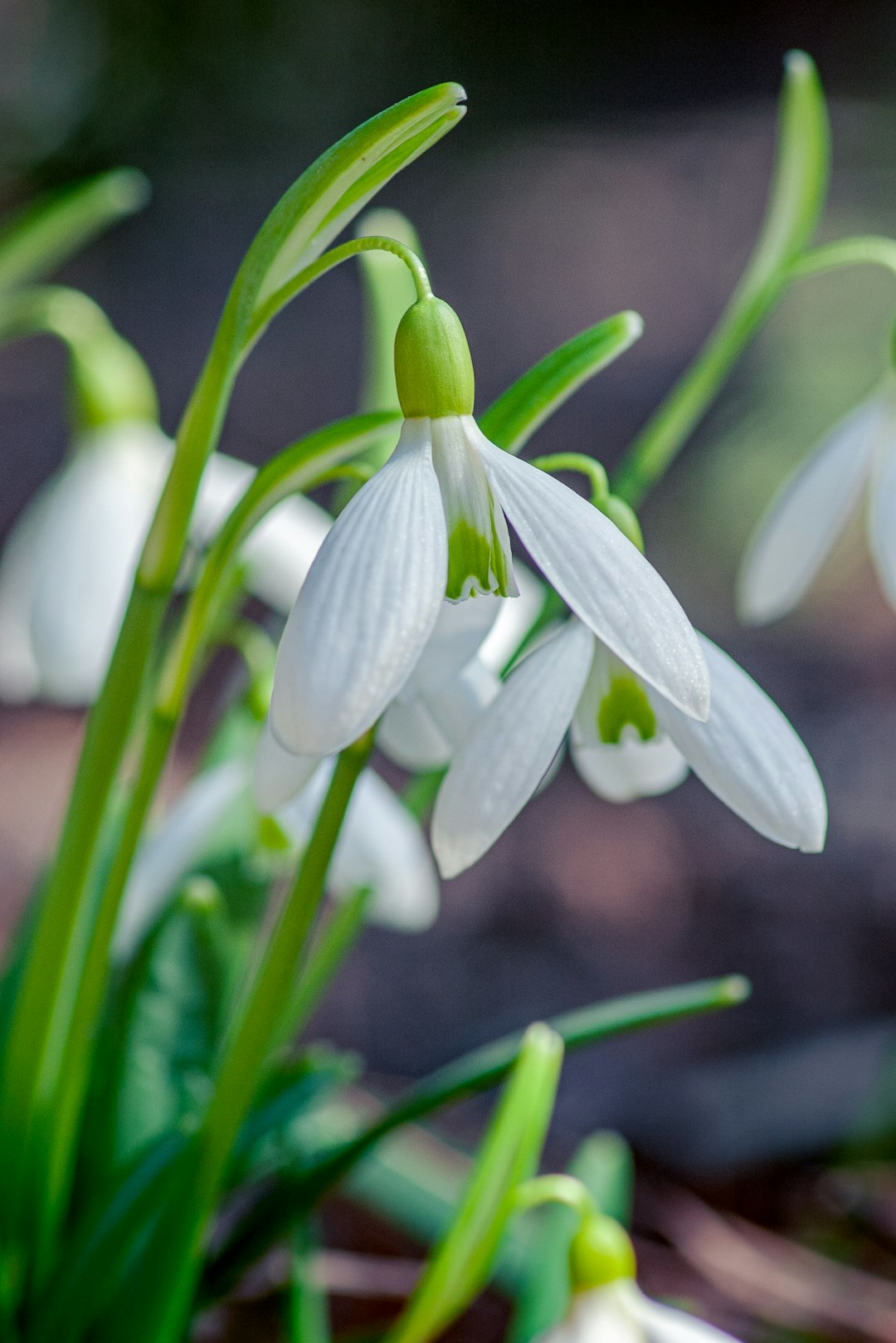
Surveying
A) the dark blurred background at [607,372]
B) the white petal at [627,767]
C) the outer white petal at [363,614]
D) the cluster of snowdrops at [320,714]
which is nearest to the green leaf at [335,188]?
the cluster of snowdrops at [320,714]

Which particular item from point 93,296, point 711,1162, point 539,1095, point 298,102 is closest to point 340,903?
point 539,1095

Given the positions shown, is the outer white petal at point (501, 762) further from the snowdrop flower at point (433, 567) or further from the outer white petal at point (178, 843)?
the outer white petal at point (178, 843)

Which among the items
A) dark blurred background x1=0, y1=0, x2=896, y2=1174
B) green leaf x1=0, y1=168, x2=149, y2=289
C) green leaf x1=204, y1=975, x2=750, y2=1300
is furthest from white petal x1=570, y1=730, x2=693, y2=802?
dark blurred background x1=0, y1=0, x2=896, y2=1174

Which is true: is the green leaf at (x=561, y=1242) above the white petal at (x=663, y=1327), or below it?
below

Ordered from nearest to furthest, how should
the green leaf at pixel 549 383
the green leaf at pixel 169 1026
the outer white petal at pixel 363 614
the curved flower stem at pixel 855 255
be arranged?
the outer white petal at pixel 363 614 < the green leaf at pixel 549 383 < the curved flower stem at pixel 855 255 < the green leaf at pixel 169 1026

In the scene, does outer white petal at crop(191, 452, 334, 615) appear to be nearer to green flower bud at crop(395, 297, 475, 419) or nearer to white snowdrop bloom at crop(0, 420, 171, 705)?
white snowdrop bloom at crop(0, 420, 171, 705)

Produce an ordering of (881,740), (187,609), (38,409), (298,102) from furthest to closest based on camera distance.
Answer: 1. (298,102)
2. (38,409)
3. (881,740)
4. (187,609)

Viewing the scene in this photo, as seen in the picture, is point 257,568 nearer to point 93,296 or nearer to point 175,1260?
point 175,1260

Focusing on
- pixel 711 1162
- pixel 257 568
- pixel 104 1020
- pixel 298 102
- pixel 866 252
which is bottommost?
pixel 711 1162
